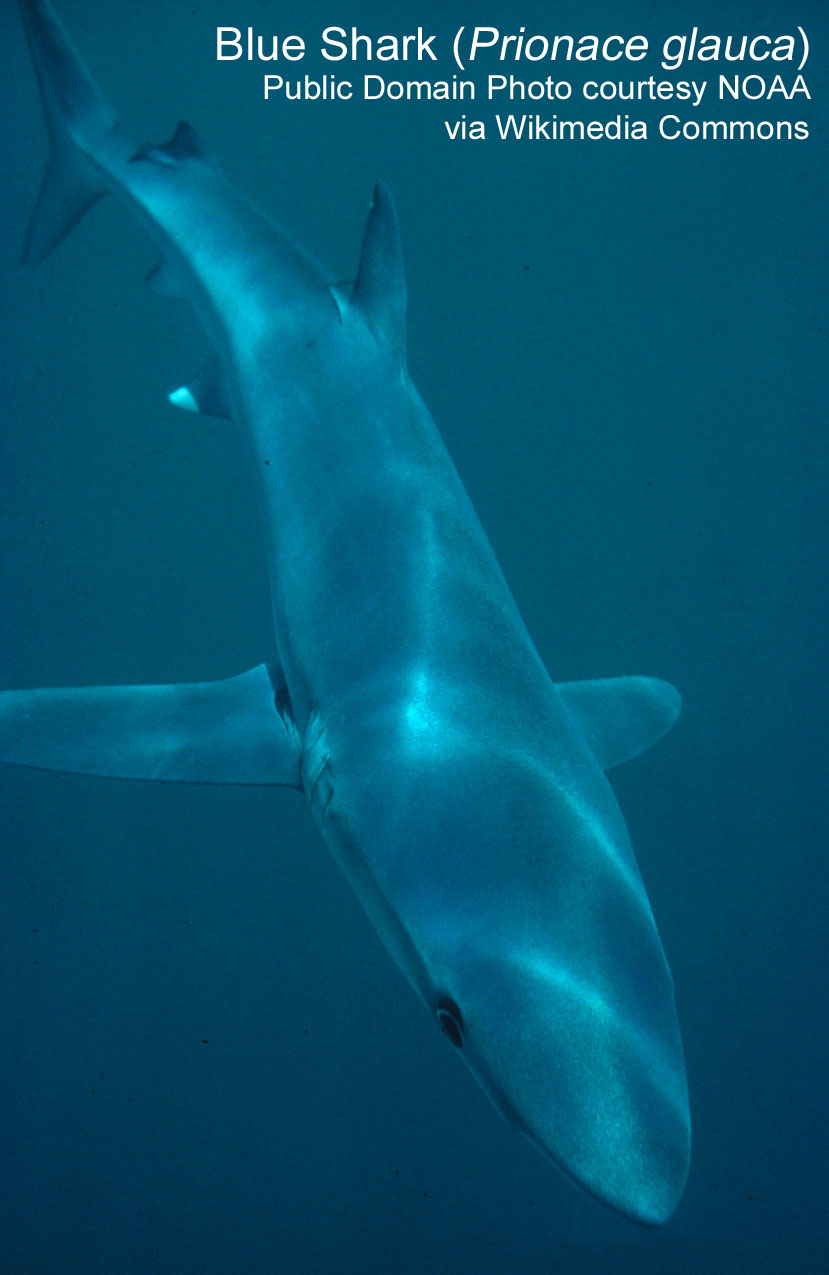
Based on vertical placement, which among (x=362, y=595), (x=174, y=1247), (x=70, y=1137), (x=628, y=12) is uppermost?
(x=628, y=12)

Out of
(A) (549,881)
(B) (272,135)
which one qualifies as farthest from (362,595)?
(B) (272,135)

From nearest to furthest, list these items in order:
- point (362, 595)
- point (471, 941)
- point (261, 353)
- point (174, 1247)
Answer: point (471, 941) → point (362, 595) → point (261, 353) → point (174, 1247)

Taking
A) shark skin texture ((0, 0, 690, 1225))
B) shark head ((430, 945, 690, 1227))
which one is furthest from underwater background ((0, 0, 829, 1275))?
shark head ((430, 945, 690, 1227))

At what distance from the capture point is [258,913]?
401 centimetres

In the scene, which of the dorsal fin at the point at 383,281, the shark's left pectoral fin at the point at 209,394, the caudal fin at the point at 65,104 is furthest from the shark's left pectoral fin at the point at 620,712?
the caudal fin at the point at 65,104

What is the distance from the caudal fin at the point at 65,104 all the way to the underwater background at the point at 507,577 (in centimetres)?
102

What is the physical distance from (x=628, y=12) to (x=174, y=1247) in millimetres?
7621

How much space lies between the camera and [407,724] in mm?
1870

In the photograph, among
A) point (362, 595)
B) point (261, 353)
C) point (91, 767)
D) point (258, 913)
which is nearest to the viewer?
point (362, 595)

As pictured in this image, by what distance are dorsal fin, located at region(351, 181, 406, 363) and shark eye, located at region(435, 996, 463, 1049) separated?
1736 millimetres

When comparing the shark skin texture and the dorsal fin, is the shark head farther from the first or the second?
the dorsal fin

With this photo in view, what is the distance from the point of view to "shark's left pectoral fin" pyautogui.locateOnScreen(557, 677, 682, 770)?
283cm

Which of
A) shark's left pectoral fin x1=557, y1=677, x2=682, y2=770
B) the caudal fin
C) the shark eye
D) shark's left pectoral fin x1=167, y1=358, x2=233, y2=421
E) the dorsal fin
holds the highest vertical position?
the caudal fin

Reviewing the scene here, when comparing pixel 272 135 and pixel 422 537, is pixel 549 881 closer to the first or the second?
pixel 422 537
